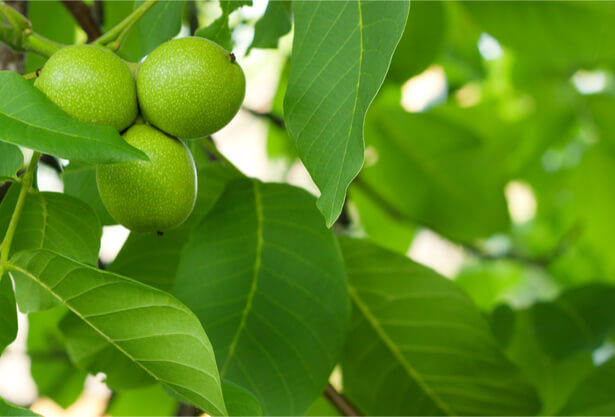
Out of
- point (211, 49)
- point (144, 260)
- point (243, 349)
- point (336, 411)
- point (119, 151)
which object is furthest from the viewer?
point (336, 411)

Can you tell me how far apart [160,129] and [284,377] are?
1.21 feet

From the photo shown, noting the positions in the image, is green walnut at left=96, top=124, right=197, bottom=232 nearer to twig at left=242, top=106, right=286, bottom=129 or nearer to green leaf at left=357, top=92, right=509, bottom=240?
twig at left=242, top=106, right=286, bottom=129

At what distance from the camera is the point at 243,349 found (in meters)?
0.87

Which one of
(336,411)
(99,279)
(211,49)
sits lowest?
(336,411)

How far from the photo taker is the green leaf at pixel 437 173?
1.71 m

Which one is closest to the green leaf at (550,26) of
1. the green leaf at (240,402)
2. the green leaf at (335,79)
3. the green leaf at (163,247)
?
the green leaf at (163,247)

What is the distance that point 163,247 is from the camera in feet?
3.37

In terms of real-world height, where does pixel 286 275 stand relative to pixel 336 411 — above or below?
above

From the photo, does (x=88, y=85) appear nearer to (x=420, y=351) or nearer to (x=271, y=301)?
(x=271, y=301)

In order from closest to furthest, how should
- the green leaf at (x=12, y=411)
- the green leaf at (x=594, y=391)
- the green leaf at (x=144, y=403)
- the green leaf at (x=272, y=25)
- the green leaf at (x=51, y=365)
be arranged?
the green leaf at (x=12, y=411)
the green leaf at (x=272, y=25)
the green leaf at (x=594, y=391)
the green leaf at (x=144, y=403)
the green leaf at (x=51, y=365)

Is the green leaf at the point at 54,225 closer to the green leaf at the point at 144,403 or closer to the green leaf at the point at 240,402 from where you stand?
the green leaf at the point at 240,402

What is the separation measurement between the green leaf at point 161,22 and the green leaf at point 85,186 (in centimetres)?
19

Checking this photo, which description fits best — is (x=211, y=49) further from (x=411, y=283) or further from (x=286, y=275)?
(x=411, y=283)

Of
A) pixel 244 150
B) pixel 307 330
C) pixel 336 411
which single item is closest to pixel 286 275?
pixel 307 330
